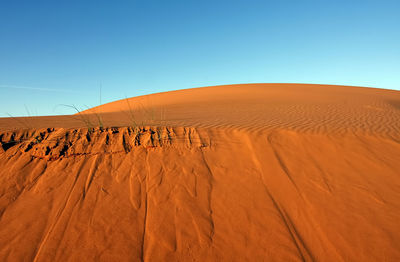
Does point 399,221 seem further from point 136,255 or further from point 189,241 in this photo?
point 136,255

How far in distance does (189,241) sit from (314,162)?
2784 millimetres

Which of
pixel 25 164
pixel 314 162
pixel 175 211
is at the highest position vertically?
pixel 25 164

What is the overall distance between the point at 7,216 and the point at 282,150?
4.58 meters

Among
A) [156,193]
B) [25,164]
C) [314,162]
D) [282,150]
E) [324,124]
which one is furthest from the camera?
[324,124]

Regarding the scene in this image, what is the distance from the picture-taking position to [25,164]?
12.1ft

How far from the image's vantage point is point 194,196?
323 cm

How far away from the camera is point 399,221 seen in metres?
2.90

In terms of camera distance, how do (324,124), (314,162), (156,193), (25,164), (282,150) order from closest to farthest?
(156,193) < (25,164) < (314,162) < (282,150) < (324,124)

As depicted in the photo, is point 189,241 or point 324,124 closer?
point 189,241

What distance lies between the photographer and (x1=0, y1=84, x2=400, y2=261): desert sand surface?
2566mm

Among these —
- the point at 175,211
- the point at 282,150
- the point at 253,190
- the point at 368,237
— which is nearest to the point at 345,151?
the point at 282,150

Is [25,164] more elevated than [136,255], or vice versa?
[25,164]

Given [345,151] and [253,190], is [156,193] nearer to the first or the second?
[253,190]

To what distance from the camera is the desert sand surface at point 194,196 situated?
2.57 m
